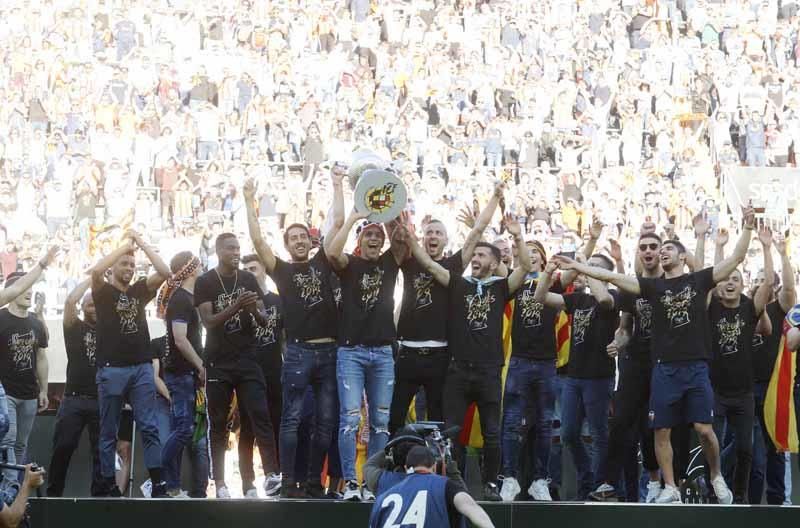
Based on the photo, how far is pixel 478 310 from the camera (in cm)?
889

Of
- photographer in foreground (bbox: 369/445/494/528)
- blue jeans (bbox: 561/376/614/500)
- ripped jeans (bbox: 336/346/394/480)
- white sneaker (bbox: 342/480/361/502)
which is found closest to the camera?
photographer in foreground (bbox: 369/445/494/528)

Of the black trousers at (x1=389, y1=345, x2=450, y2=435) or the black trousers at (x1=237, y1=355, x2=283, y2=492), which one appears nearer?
the black trousers at (x1=389, y1=345, x2=450, y2=435)

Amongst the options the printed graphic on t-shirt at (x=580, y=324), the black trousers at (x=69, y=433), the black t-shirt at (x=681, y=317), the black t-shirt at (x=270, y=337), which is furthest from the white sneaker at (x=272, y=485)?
the black t-shirt at (x=681, y=317)

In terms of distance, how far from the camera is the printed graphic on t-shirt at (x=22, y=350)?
944 centimetres

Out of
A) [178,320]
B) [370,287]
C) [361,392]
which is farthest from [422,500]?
[178,320]

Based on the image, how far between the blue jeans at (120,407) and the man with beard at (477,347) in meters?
1.86

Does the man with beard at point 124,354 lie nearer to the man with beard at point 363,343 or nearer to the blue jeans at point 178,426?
the blue jeans at point 178,426

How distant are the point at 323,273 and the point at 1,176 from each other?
16343 millimetres

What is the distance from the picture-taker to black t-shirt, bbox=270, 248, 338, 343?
873 cm

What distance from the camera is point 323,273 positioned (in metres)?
8.83

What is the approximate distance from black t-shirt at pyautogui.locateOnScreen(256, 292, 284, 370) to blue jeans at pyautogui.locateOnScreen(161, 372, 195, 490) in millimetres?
500

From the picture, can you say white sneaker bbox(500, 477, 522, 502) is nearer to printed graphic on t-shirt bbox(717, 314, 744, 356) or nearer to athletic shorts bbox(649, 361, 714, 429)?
athletic shorts bbox(649, 361, 714, 429)

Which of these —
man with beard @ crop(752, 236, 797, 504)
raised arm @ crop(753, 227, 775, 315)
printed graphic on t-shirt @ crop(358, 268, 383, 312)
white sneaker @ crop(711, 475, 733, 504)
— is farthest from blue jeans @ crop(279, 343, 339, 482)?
man with beard @ crop(752, 236, 797, 504)

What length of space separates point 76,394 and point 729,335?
4371mm
